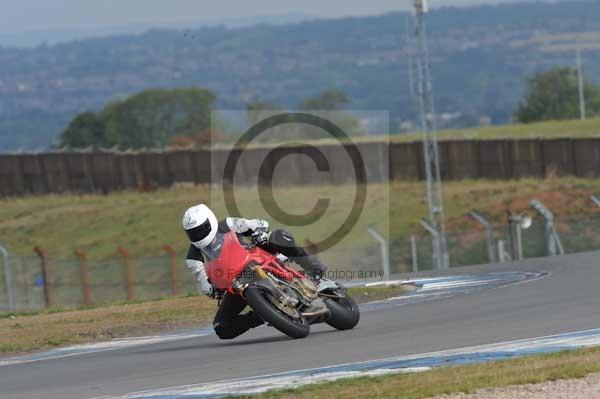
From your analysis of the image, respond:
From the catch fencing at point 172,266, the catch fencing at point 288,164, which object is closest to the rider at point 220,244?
the catch fencing at point 172,266

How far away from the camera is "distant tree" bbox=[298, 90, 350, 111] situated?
134m

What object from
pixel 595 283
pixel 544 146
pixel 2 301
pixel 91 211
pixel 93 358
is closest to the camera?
pixel 93 358

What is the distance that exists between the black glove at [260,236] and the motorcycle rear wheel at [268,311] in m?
0.61

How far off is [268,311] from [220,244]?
2.57 ft

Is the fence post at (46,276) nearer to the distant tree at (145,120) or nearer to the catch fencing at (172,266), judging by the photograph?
the catch fencing at (172,266)

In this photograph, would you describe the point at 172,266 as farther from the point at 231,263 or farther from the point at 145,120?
the point at 145,120

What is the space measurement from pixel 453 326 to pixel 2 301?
18.6 meters

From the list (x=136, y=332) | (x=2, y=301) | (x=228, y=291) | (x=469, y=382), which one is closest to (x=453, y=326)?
(x=228, y=291)

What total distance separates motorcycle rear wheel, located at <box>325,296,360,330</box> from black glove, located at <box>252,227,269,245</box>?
88 centimetres

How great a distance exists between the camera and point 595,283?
1595 centimetres

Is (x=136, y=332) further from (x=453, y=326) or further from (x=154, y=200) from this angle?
(x=154, y=200)

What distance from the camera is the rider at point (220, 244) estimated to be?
12.1 meters

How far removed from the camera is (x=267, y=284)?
39.9 feet

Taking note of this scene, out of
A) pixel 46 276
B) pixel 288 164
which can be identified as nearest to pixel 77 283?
pixel 46 276
